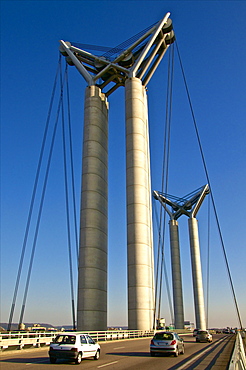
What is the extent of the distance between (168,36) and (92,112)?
19.2m

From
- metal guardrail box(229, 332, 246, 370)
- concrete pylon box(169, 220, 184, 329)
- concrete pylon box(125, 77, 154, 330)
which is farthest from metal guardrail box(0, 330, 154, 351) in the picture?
concrete pylon box(169, 220, 184, 329)

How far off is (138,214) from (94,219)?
5928mm

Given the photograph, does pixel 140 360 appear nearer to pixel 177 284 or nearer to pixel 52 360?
pixel 52 360

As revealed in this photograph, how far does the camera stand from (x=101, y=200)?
163ft

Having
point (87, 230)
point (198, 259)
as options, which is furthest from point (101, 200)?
point (198, 259)

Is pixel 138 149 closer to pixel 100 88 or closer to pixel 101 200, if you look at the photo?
pixel 101 200

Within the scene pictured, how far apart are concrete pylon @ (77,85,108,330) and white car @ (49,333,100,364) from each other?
2776 centimetres

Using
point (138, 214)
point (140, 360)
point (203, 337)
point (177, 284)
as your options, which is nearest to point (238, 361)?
point (140, 360)

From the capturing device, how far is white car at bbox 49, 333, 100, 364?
1578 centimetres

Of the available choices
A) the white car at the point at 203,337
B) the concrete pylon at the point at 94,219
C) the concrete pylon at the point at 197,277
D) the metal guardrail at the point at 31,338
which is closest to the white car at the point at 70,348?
the metal guardrail at the point at 31,338

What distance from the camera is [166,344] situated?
19969 millimetres

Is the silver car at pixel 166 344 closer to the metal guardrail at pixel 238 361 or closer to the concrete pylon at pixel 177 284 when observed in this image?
the metal guardrail at pixel 238 361

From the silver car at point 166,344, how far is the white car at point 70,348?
168 inches

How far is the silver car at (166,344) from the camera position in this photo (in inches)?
777
